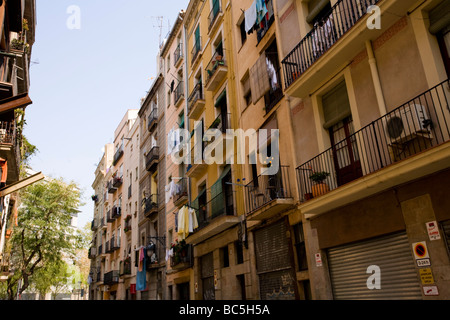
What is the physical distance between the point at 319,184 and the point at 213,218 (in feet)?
24.0

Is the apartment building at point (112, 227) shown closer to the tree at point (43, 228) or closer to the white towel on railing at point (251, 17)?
the tree at point (43, 228)

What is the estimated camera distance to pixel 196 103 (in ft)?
64.2

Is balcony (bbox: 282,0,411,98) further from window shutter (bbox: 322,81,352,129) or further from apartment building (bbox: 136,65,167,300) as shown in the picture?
apartment building (bbox: 136,65,167,300)

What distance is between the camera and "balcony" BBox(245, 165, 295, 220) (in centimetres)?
1091

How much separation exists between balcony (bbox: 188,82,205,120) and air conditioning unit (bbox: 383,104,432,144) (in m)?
12.9

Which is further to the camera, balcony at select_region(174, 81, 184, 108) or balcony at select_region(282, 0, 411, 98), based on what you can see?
balcony at select_region(174, 81, 184, 108)

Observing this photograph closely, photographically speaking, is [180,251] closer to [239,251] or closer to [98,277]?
[239,251]

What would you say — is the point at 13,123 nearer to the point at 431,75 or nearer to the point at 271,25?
the point at 271,25

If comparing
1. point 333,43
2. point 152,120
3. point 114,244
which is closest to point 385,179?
point 333,43

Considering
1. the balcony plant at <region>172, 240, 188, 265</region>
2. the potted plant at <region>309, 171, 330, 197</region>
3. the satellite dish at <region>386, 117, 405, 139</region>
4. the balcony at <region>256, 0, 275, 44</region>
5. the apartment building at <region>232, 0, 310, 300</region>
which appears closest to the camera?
the satellite dish at <region>386, 117, 405, 139</region>

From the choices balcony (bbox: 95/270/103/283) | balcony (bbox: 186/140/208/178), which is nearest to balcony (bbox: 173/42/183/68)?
balcony (bbox: 186/140/208/178)

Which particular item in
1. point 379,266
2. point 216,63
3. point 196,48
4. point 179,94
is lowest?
point 379,266

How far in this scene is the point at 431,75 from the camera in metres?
7.02
